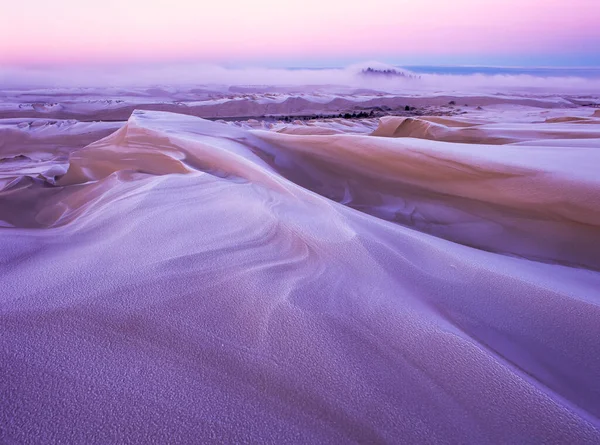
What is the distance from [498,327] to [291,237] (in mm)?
630

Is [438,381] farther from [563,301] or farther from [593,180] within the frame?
[593,180]

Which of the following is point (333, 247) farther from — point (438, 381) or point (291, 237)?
point (438, 381)

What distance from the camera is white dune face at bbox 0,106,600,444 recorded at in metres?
0.62

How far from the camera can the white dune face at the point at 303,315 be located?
622 millimetres

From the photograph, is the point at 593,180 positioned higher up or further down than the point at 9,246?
higher up

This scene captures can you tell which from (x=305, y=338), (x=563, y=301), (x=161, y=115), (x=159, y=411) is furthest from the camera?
(x=161, y=115)

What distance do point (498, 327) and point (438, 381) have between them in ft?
0.88

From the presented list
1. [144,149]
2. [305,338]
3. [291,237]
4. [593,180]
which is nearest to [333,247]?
[291,237]

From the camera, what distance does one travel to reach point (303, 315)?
87cm

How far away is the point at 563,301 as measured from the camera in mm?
999

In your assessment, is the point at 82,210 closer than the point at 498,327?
No

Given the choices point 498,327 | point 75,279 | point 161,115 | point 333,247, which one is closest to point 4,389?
point 75,279

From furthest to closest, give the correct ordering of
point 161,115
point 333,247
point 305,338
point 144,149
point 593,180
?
point 161,115 < point 144,149 < point 593,180 < point 333,247 < point 305,338

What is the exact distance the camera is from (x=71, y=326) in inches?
31.8
